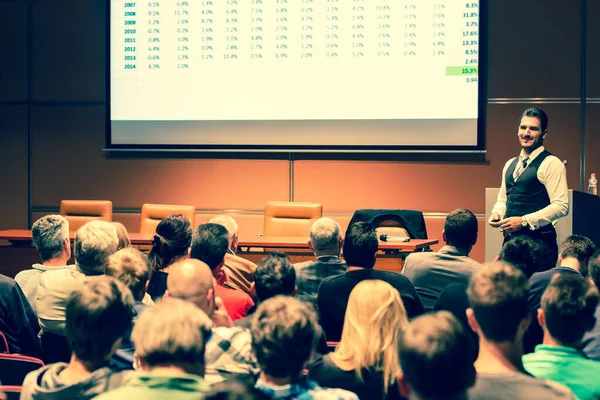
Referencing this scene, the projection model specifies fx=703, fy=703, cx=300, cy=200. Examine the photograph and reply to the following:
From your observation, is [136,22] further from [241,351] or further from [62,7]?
[241,351]

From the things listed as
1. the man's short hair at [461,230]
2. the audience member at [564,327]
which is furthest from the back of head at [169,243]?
the audience member at [564,327]

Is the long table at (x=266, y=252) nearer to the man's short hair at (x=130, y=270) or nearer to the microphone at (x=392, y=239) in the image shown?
the microphone at (x=392, y=239)

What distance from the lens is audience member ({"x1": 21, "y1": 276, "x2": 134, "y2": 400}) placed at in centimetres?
168

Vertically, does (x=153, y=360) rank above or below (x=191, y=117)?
below

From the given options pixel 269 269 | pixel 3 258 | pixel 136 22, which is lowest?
pixel 3 258

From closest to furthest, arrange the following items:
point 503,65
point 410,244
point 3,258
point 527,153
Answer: point 527,153
point 410,244
point 3,258
point 503,65

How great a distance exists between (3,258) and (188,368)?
442cm

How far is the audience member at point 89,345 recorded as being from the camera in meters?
1.68

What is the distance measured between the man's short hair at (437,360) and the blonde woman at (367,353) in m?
0.57

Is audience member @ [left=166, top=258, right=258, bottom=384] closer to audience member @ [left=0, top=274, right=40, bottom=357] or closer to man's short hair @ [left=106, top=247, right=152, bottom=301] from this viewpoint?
man's short hair @ [left=106, top=247, right=152, bottom=301]

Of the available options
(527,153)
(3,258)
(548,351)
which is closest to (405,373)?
(548,351)

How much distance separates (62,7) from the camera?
7.00 meters

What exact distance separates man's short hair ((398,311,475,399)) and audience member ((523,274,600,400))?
566mm

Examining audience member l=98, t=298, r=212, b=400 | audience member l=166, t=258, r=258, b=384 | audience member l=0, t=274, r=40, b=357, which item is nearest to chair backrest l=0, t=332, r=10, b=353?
audience member l=0, t=274, r=40, b=357
